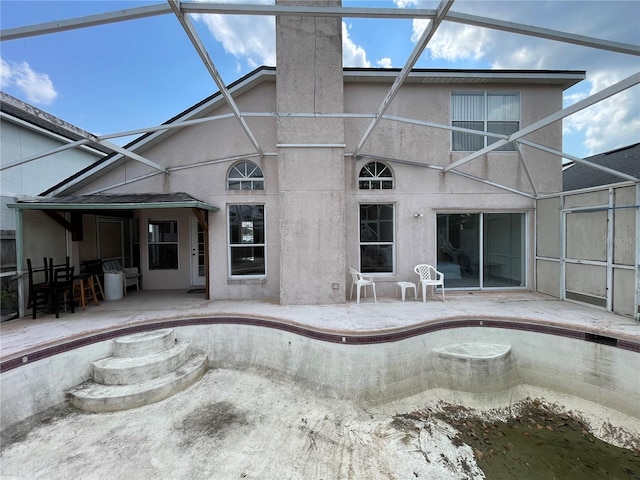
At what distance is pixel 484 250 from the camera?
693 cm

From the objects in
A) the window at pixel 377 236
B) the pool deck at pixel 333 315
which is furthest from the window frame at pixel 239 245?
the window at pixel 377 236

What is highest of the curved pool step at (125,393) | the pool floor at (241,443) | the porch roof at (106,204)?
the porch roof at (106,204)

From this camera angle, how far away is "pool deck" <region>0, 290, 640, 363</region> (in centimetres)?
416

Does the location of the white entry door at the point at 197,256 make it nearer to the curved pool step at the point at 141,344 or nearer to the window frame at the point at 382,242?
the curved pool step at the point at 141,344

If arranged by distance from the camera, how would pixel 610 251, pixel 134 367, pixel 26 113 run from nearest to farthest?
pixel 134 367
pixel 610 251
pixel 26 113

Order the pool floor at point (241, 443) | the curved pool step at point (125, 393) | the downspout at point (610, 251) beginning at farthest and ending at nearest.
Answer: the downspout at point (610, 251)
the curved pool step at point (125, 393)
the pool floor at point (241, 443)

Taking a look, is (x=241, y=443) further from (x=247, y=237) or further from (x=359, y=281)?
(x=247, y=237)

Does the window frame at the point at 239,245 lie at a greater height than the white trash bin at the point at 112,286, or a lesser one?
greater

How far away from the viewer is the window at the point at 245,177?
21.6 feet

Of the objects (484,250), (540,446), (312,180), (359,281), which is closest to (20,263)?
(312,180)

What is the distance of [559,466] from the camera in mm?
2926

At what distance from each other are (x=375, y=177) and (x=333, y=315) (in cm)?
366

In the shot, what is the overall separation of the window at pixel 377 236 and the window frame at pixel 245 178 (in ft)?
A: 8.89

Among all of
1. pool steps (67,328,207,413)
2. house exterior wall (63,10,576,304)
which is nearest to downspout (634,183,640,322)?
house exterior wall (63,10,576,304)
